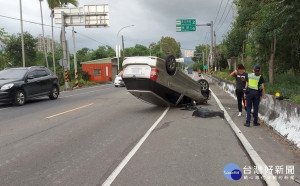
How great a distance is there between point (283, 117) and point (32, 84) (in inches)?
450

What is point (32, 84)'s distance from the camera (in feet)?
44.9

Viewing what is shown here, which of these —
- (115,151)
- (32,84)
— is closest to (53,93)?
(32,84)

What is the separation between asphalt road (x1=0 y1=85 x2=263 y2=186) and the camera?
165 inches

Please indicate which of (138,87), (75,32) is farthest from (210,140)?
(75,32)

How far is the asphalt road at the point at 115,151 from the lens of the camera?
13.7 ft

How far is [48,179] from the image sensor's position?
13.7ft

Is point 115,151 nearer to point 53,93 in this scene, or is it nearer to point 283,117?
point 283,117

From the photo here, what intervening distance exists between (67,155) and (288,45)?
61.9ft

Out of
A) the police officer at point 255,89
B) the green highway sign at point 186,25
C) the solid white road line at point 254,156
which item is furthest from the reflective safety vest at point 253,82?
the green highway sign at point 186,25

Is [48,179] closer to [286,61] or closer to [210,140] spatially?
[210,140]

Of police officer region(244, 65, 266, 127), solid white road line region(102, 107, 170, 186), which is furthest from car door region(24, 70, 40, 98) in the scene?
police officer region(244, 65, 266, 127)

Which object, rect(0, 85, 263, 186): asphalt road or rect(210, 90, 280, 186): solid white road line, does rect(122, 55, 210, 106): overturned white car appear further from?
rect(210, 90, 280, 186): solid white road line

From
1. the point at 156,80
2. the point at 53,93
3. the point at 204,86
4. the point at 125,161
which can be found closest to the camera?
the point at 125,161

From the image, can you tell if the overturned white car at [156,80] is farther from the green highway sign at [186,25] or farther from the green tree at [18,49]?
the green tree at [18,49]
